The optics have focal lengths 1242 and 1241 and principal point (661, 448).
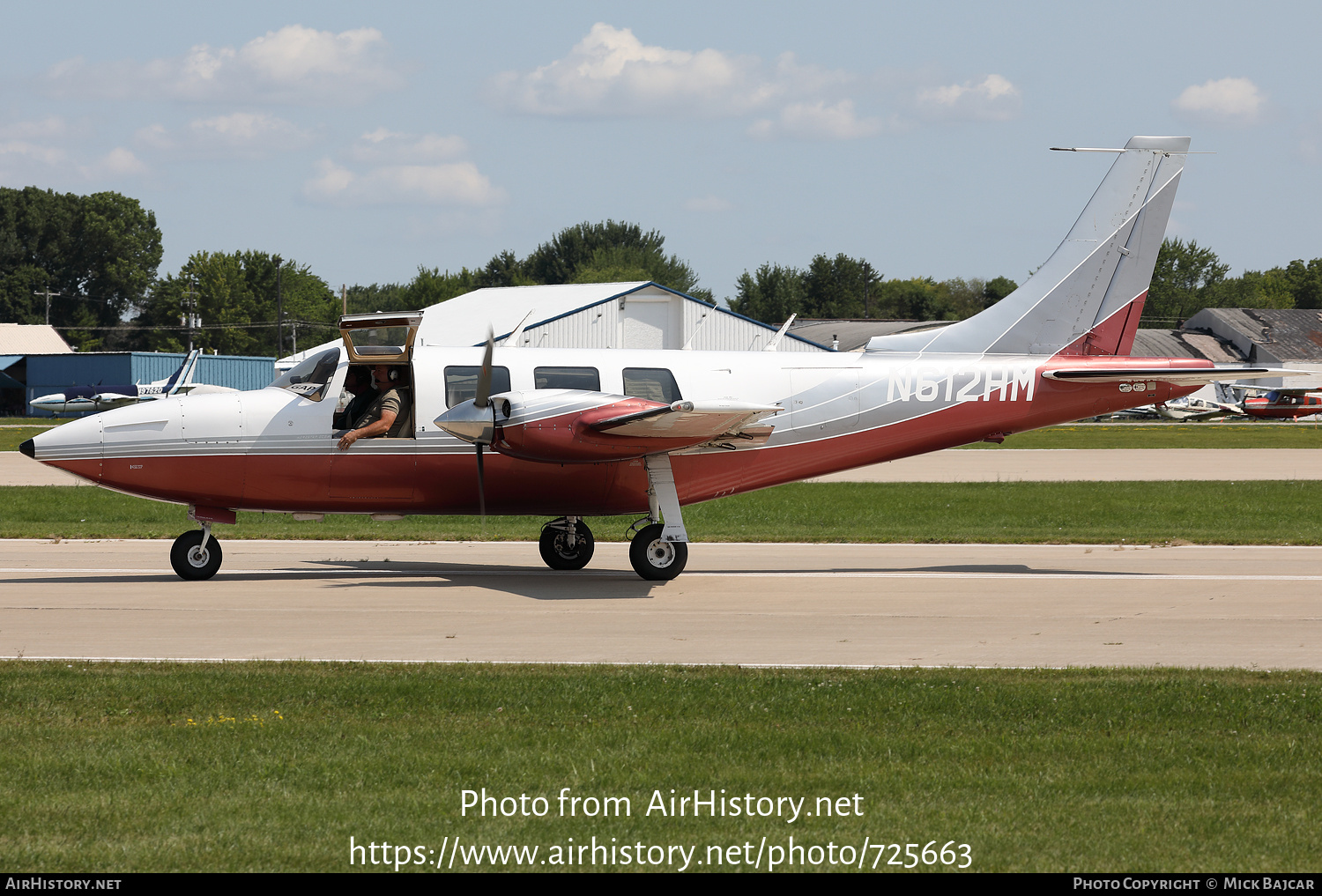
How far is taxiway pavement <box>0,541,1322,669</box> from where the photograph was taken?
1173 centimetres

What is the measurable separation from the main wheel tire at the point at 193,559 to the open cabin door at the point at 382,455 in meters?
1.94

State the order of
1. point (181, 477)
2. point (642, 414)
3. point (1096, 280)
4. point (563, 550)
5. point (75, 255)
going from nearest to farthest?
1. point (642, 414)
2. point (181, 477)
3. point (563, 550)
4. point (1096, 280)
5. point (75, 255)

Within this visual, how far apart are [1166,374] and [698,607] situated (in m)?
7.28

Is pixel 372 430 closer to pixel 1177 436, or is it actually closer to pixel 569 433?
pixel 569 433

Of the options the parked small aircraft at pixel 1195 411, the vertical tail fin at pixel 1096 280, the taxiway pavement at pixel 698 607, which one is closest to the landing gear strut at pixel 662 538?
the taxiway pavement at pixel 698 607

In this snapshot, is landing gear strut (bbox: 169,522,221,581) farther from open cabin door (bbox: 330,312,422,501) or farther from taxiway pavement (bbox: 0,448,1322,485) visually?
taxiway pavement (bbox: 0,448,1322,485)

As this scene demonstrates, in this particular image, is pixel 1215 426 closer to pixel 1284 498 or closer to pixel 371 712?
pixel 1284 498

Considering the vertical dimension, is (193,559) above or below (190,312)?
below

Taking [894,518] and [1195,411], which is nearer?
[894,518]

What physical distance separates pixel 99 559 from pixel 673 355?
9.32 m

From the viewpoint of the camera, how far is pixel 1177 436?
64688 mm

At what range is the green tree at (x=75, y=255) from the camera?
142m

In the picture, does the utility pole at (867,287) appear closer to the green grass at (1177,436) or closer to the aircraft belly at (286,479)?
the green grass at (1177,436)

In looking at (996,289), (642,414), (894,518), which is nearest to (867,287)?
(996,289)
